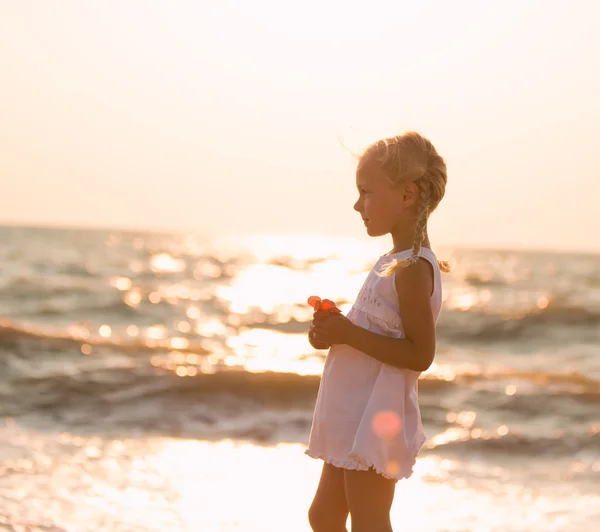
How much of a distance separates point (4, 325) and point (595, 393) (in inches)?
318

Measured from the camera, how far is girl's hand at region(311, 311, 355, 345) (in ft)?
8.85

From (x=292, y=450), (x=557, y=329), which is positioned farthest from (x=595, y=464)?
(x=557, y=329)

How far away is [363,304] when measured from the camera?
2814 millimetres

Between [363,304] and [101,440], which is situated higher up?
[101,440]

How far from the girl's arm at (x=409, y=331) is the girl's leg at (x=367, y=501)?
41 cm

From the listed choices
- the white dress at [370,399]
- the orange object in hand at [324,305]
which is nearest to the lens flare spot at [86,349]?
the white dress at [370,399]

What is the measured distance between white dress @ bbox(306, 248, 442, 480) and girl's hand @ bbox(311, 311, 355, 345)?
4.6 inches

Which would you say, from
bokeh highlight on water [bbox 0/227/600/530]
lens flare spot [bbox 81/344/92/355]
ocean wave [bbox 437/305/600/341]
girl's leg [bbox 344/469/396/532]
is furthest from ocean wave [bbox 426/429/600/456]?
ocean wave [bbox 437/305/600/341]

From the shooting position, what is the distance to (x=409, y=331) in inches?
105

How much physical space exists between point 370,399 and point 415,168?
793mm

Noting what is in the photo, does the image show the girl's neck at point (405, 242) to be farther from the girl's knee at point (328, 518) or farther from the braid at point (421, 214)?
the girl's knee at point (328, 518)

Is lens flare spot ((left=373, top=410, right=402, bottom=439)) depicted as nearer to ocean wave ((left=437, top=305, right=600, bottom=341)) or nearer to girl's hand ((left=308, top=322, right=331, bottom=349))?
girl's hand ((left=308, top=322, right=331, bottom=349))

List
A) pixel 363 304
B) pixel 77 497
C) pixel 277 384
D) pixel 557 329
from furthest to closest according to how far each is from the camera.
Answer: pixel 557 329, pixel 277 384, pixel 77 497, pixel 363 304

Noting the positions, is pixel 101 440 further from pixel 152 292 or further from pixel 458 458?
pixel 152 292
